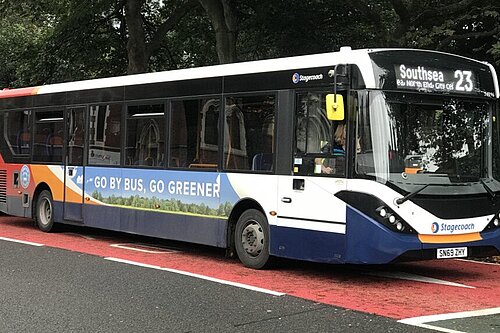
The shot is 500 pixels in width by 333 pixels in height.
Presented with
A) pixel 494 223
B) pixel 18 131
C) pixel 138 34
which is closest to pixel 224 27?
pixel 138 34

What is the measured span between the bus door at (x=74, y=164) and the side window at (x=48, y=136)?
31cm

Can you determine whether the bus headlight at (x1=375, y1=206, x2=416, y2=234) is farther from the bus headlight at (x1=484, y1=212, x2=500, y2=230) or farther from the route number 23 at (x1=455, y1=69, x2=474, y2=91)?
the route number 23 at (x1=455, y1=69, x2=474, y2=91)

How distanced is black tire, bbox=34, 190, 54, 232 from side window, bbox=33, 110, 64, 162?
2.56ft

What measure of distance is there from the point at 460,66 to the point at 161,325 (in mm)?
5375

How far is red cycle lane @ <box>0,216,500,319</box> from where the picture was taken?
25.1 feet

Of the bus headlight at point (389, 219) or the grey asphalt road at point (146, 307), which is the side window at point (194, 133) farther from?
the bus headlight at point (389, 219)

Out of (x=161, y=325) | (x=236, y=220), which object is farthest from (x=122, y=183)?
(x=161, y=325)

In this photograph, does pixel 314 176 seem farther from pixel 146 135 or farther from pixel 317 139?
pixel 146 135

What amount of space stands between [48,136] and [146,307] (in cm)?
819

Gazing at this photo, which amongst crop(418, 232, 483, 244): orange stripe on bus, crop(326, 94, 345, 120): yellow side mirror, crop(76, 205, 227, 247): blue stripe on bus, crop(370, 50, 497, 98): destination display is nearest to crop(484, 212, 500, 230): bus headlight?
crop(418, 232, 483, 244): orange stripe on bus

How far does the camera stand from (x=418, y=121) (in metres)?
8.74

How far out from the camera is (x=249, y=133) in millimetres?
9953

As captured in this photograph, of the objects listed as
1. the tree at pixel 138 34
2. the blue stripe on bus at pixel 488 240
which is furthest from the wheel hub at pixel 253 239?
the tree at pixel 138 34

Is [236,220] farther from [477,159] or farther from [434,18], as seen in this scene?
[434,18]
